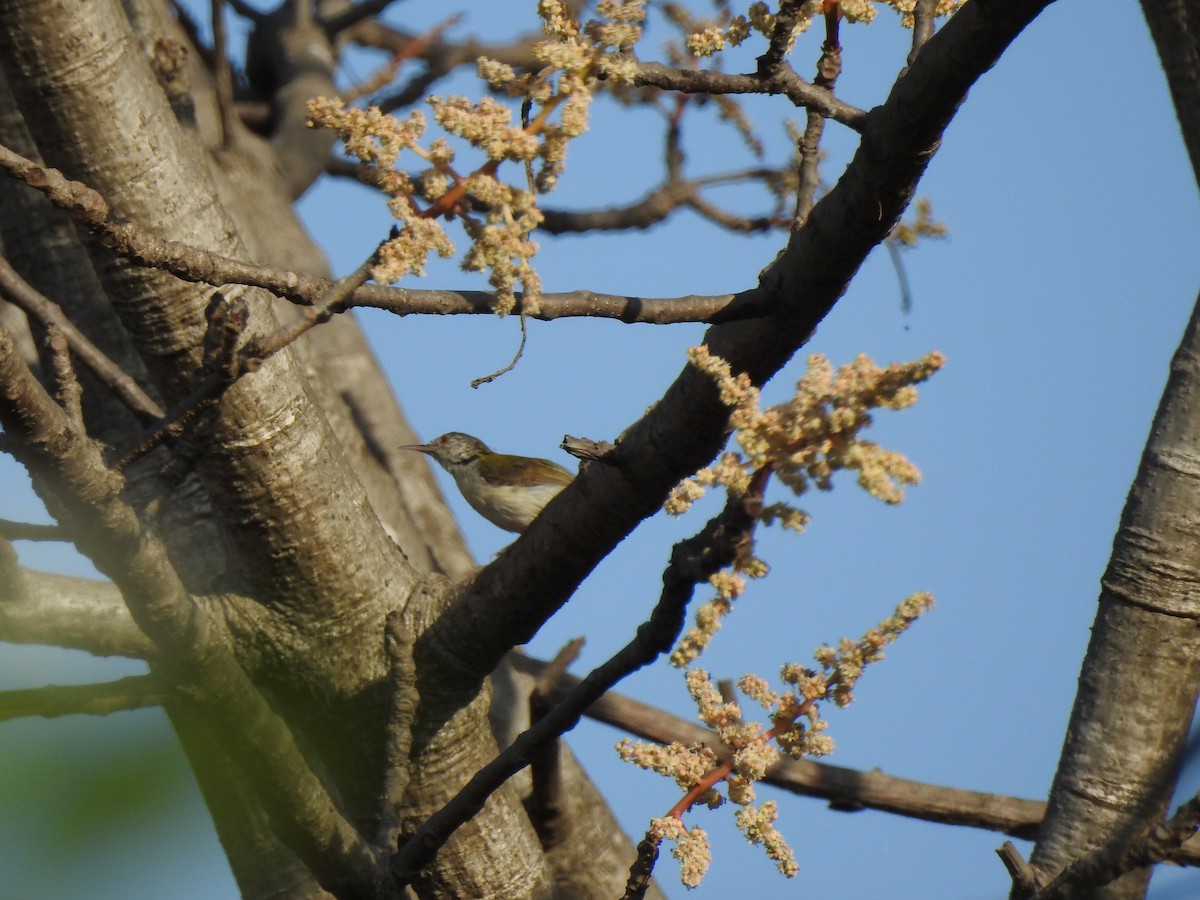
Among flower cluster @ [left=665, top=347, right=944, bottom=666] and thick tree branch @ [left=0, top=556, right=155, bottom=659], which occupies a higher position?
thick tree branch @ [left=0, top=556, right=155, bottom=659]

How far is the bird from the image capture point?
720 cm

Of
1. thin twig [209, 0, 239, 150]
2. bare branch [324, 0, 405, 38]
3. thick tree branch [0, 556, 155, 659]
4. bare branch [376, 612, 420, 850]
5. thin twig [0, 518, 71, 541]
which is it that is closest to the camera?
thin twig [0, 518, 71, 541]

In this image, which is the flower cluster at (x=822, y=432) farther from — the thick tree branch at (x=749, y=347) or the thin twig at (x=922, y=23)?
the thin twig at (x=922, y=23)

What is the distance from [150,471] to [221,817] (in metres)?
1.01

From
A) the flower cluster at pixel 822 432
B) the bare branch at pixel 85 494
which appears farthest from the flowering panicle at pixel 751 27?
the bare branch at pixel 85 494

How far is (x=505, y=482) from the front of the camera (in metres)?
7.32

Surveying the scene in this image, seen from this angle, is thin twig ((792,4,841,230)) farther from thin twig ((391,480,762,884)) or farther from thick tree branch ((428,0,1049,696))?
thin twig ((391,480,762,884))

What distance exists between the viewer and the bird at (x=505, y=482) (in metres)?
7.20

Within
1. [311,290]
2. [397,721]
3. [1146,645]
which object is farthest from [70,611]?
[1146,645]

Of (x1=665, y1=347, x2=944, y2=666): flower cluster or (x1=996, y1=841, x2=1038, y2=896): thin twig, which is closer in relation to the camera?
(x1=665, y1=347, x2=944, y2=666): flower cluster

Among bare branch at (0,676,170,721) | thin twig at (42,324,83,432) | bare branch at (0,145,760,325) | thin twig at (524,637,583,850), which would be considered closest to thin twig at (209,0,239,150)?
thin twig at (524,637,583,850)

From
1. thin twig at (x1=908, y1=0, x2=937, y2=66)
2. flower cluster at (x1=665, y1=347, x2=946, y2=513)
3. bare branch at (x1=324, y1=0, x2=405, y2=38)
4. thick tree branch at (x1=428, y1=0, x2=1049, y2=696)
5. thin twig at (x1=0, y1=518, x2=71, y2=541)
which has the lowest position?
flower cluster at (x1=665, y1=347, x2=946, y2=513)

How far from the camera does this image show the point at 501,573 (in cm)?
299

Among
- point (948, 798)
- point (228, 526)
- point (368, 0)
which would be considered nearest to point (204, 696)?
point (228, 526)
